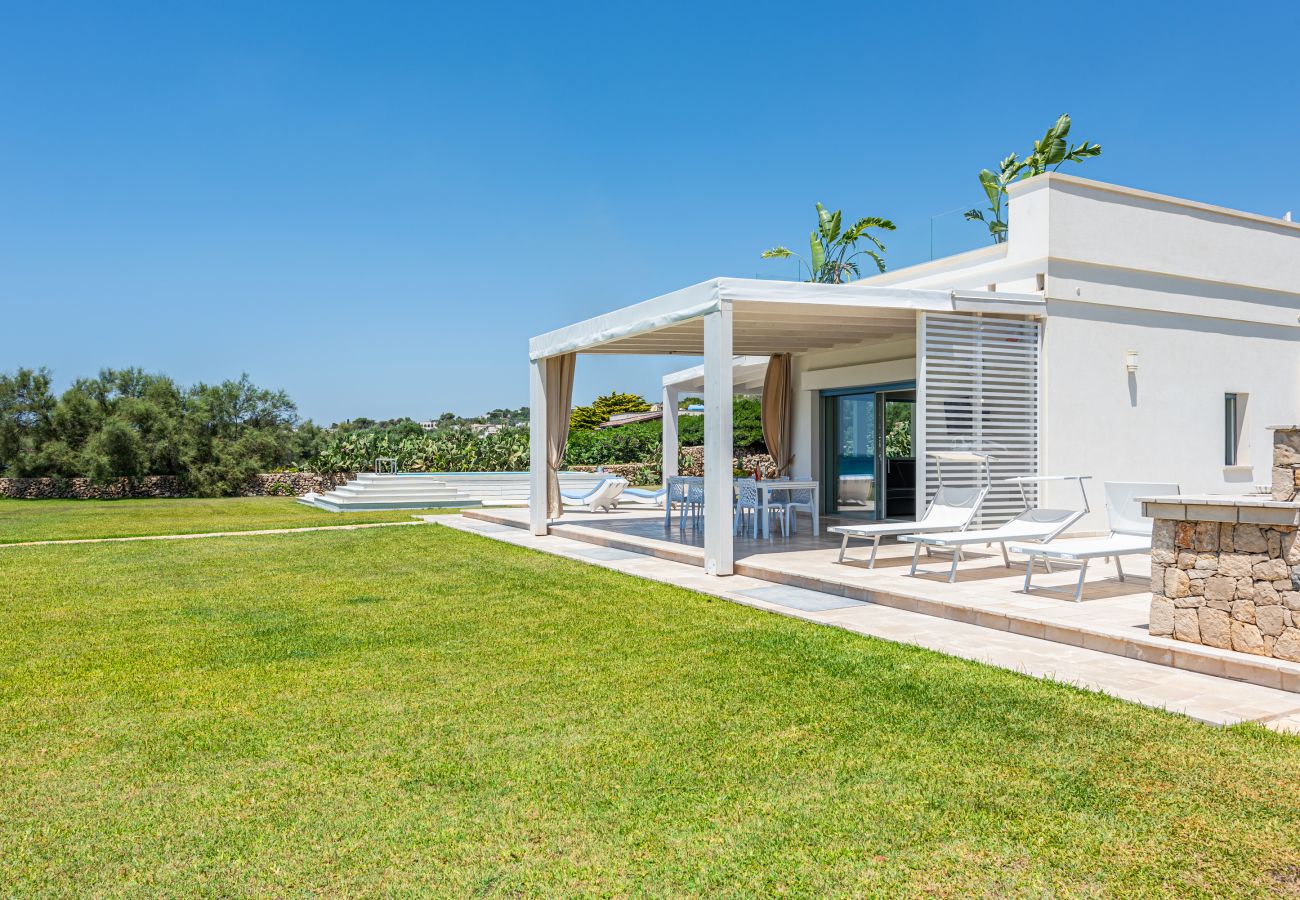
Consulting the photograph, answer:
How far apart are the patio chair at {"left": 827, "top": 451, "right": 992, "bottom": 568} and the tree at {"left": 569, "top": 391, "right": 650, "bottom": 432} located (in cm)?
4183

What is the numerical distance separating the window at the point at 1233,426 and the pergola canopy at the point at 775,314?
14.8ft

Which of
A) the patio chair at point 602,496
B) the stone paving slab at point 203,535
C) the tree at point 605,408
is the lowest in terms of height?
the stone paving slab at point 203,535

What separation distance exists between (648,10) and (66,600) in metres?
20.0

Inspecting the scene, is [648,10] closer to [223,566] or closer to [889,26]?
[889,26]

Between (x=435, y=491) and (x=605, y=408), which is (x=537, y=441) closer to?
(x=435, y=491)

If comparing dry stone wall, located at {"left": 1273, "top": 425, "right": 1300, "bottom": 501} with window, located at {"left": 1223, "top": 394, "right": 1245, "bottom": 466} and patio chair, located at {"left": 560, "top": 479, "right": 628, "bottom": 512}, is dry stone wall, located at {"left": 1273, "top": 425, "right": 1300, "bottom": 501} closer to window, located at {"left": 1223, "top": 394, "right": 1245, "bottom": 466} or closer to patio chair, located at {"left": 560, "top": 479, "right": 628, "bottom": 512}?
window, located at {"left": 1223, "top": 394, "right": 1245, "bottom": 466}

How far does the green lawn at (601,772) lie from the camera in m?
2.95

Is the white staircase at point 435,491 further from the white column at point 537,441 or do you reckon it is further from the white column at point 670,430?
the white column at point 537,441

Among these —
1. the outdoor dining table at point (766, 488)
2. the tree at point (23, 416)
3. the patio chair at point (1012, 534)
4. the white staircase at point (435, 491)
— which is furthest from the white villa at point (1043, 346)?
the tree at point (23, 416)

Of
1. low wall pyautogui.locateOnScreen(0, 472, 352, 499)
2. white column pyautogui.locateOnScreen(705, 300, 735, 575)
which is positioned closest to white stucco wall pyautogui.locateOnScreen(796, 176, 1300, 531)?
white column pyautogui.locateOnScreen(705, 300, 735, 575)

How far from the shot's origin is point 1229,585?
5.54 m

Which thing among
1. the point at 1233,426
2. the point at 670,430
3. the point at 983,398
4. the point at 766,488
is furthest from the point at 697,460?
the point at 983,398

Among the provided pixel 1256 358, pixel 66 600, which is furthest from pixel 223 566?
pixel 1256 358

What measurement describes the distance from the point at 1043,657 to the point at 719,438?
4.36m
